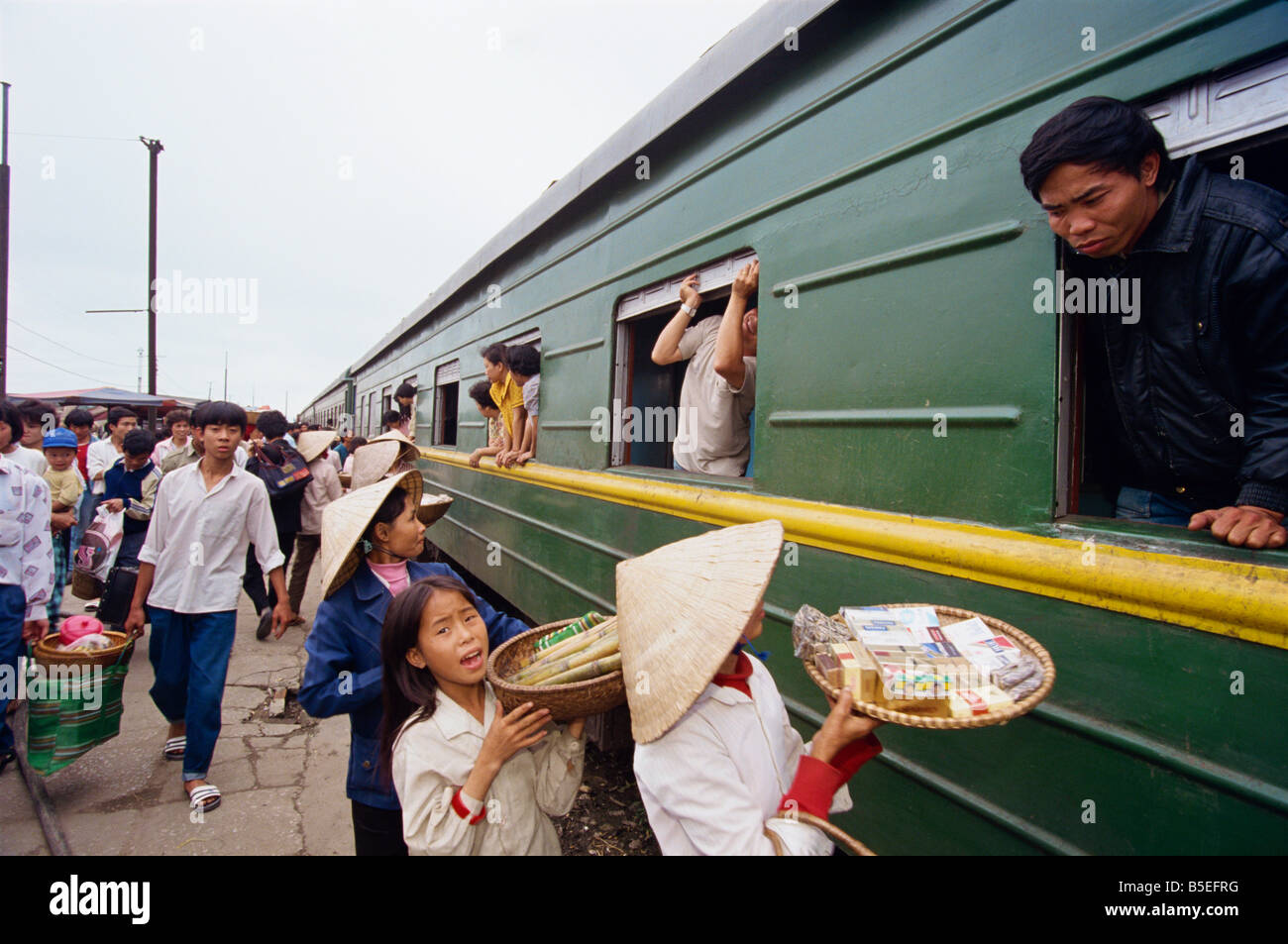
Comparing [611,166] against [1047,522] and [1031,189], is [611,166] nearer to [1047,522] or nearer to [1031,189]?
[1031,189]

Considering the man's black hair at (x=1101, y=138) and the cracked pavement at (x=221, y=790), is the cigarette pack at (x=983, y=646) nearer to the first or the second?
the man's black hair at (x=1101, y=138)

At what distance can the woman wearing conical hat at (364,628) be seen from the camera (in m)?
1.75

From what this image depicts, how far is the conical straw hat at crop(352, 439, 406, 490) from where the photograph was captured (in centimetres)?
475

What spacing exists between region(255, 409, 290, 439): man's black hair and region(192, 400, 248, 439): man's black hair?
2.31 meters

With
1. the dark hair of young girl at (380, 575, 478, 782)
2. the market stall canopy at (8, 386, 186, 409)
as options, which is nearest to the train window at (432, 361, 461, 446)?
the dark hair of young girl at (380, 575, 478, 782)

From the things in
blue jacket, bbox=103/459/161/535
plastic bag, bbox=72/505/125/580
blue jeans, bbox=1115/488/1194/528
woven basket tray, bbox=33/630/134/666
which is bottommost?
woven basket tray, bbox=33/630/134/666

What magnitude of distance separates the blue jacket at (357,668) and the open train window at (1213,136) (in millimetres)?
1441

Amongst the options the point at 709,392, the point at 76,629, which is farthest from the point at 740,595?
the point at 76,629

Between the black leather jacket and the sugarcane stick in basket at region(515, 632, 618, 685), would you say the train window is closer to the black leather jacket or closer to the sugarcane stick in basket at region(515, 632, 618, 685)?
the sugarcane stick in basket at region(515, 632, 618, 685)

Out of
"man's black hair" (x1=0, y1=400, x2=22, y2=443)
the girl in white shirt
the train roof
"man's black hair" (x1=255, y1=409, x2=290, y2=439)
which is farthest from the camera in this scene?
"man's black hair" (x1=255, y1=409, x2=290, y2=439)

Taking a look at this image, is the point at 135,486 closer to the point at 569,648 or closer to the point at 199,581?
the point at 199,581

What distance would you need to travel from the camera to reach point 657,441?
12.2 feet
